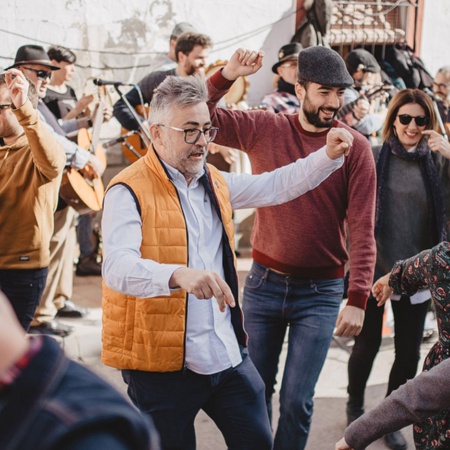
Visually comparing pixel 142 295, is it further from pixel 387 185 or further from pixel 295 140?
pixel 387 185

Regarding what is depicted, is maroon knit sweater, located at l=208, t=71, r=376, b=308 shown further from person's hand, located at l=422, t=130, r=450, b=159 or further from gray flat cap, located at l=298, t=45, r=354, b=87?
person's hand, located at l=422, t=130, r=450, b=159

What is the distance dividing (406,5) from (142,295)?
8490mm

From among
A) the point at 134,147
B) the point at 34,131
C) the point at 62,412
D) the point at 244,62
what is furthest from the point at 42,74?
the point at 62,412

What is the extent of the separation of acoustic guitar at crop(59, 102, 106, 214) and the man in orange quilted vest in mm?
2742

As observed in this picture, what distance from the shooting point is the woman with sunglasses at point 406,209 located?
428cm

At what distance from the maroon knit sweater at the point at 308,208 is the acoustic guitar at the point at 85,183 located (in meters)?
2.12

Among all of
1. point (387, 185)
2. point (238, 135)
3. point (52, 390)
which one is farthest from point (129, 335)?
point (387, 185)

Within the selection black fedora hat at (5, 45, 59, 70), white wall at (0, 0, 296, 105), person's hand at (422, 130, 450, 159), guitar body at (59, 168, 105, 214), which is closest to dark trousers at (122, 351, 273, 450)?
person's hand at (422, 130, 450, 159)

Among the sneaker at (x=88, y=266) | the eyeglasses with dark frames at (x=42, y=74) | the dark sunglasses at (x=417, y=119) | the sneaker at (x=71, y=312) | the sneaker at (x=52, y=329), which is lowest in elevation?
the sneaker at (x=88, y=266)

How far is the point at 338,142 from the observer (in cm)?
311

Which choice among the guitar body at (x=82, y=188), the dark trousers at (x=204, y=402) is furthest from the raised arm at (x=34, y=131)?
the guitar body at (x=82, y=188)

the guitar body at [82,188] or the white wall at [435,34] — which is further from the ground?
the white wall at [435,34]

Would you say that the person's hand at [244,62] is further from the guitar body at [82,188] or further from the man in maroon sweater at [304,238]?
the guitar body at [82,188]

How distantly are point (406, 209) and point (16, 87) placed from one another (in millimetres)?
2139
